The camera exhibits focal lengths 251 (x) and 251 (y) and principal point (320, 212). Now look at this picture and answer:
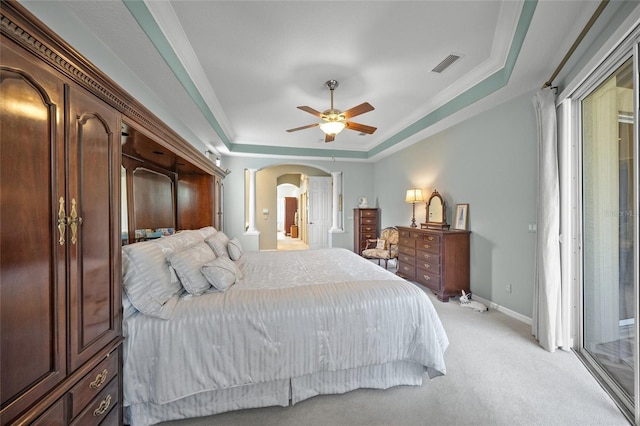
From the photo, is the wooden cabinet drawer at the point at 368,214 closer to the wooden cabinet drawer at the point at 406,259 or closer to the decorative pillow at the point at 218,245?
the wooden cabinet drawer at the point at 406,259

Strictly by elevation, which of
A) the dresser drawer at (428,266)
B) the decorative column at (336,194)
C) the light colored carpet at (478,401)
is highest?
the decorative column at (336,194)

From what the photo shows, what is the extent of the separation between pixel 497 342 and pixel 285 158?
5.09 meters

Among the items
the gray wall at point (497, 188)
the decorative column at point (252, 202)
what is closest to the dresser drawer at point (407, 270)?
the gray wall at point (497, 188)

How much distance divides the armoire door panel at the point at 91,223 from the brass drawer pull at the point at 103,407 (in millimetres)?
293

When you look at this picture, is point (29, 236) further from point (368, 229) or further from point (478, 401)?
point (368, 229)

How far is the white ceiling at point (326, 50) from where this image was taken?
6.12 ft

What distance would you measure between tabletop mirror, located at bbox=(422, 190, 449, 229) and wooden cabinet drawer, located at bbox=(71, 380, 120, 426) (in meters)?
4.02

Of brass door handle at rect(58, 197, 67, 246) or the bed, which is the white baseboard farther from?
brass door handle at rect(58, 197, 67, 246)

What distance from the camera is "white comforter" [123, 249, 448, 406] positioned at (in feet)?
4.93

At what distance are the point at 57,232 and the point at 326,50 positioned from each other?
255 centimetres

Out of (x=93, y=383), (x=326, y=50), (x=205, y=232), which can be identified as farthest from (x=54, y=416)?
(x=326, y=50)

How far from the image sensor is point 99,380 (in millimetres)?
1234

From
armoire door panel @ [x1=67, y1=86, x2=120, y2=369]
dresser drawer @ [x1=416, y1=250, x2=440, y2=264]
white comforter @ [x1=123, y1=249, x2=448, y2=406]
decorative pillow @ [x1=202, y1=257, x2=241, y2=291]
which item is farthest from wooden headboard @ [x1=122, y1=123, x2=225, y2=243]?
dresser drawer @ [x1=416, y1=250, x2=440, y2=264]

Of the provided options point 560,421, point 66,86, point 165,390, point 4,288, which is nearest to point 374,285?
point 560,421
